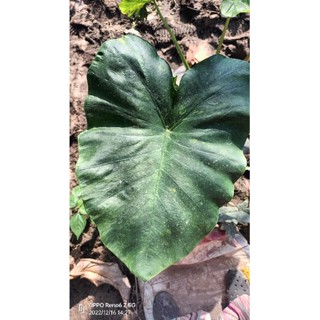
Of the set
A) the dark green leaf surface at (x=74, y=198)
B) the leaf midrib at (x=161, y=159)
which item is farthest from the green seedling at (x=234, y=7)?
the dark green leaf surface at (x=74, y=198)

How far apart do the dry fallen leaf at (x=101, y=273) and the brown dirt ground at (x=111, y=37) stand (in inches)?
0.6

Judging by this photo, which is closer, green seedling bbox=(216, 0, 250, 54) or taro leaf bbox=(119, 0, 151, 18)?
green seedling bbox=(216, 0, 250, 54)

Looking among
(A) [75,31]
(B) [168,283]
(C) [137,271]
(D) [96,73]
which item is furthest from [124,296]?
(A) [75,31]

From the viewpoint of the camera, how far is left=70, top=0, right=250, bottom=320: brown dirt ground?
1409 millimetres

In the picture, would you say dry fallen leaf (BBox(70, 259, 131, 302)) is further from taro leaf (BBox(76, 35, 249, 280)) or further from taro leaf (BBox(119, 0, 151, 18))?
taro leaf (BBox(119, 0, 151, 18))

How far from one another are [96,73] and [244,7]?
→ 0.45 m

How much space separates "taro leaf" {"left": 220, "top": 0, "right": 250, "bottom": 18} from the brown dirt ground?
211mm

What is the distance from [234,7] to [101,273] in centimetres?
92

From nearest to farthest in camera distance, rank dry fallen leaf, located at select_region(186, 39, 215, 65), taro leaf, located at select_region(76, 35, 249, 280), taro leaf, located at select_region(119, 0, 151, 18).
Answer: taro leaf, located at select_region(76, 35, 249, 280)
taro leaf, located at select_region(119, 0, 151, 18)
dry fallen leaf, located at select_region(186, 39, 215, 65)

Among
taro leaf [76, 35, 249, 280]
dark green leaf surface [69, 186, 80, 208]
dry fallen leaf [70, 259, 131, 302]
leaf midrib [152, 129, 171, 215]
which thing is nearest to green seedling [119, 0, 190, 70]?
taro leaf [76, 35, 249, 280]

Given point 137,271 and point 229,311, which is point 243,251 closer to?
point 229,311

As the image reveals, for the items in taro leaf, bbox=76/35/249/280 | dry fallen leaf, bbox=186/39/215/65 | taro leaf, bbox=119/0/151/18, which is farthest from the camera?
dry fallen leaf, bbox=186/39/215/65

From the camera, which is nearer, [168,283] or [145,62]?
[145,62]

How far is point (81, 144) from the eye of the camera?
1.19 metres
